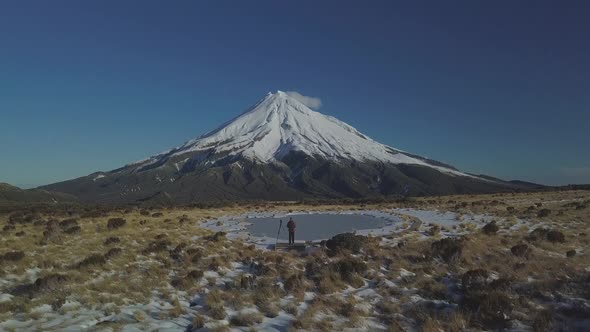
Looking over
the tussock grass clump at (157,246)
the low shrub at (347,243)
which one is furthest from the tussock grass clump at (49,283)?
the low shrub at (347,243)

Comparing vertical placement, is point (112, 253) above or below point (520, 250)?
below

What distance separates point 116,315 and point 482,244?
16206 mm

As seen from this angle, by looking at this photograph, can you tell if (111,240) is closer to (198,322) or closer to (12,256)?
(12,256)

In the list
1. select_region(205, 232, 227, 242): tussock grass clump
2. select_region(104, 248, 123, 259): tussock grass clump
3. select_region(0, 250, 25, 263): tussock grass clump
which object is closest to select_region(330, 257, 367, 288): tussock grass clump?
select_region(205, 232, 227, 242): tussock grass clump

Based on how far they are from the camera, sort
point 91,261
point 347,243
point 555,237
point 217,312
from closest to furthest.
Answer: point 217,312, point 91,261, point 347,243, point 555,237

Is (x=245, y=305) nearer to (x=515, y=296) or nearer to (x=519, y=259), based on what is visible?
(x=515, y=296)

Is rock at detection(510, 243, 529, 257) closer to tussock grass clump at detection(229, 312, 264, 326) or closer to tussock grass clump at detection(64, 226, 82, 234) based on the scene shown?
tussock grass clump at detection(229, 312, 264, 326)

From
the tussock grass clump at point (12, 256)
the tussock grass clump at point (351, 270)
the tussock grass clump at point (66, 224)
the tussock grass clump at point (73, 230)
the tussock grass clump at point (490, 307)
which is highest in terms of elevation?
the tussock grass clump at point (66, 224)

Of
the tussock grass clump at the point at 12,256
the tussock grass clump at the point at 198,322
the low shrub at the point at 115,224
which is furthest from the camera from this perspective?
the low shrub at the point at 115,224

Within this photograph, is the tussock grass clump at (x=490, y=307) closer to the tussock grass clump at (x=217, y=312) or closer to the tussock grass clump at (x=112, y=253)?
the tussock grass clump at (x=217, y=312)

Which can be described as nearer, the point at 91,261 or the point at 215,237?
the point at 91,261

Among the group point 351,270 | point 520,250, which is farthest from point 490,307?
point 520,250

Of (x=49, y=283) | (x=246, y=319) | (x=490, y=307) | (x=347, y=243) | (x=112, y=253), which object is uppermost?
(x=347, y=243)

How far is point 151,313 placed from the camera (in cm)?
1127
